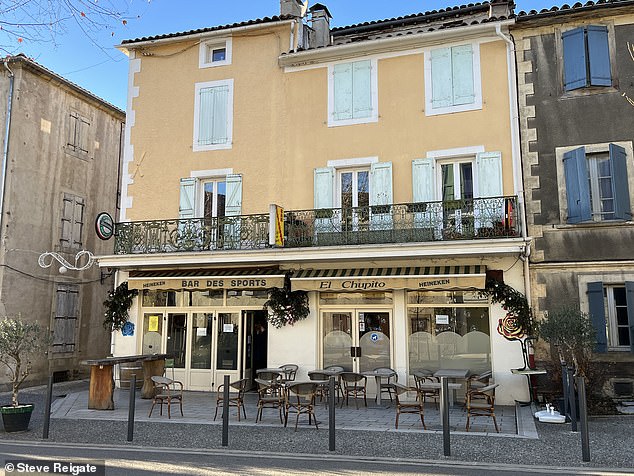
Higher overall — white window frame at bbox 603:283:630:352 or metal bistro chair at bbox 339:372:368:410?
white window frame at bbox 603:283:630:352

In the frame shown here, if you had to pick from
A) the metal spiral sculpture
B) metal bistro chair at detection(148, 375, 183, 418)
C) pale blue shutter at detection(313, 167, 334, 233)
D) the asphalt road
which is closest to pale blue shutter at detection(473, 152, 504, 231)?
pale blue shutter at detection(313, 167, 334, 233)

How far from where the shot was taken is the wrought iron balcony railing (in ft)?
40.4

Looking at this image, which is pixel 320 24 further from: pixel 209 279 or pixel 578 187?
pixel 578 187

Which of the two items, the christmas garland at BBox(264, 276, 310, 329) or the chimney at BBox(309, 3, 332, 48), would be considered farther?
the chimney at BBox(309, 3, 332, 48)

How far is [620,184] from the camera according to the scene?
11.9 m

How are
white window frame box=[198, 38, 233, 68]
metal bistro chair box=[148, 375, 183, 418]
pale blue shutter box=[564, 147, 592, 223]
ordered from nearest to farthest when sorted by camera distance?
metal bistro chair box=[148, 375, 183, 418], pale blue shutter box=[564, 147, 592, 223], white window frame box=[198, 38, 233, 68]

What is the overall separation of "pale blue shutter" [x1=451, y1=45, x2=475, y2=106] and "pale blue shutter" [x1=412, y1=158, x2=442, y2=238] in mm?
1586

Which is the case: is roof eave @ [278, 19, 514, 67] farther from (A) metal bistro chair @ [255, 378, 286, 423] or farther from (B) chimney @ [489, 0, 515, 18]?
(A) metal bistro chair @ [255, 378, 286, 423]

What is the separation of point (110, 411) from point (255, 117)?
769 centimetres

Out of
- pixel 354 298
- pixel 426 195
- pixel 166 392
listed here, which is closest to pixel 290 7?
pixel 426 195

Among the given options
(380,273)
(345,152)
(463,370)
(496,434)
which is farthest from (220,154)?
(496,434)

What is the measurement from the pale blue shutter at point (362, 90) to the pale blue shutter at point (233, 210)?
3.35 m

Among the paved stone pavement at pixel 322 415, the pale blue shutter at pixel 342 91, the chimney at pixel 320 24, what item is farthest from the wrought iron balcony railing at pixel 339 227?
the chimney at pixel 320 24

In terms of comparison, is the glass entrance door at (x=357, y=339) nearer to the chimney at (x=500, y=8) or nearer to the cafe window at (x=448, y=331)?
the cafe window at (x=448, y=331)
